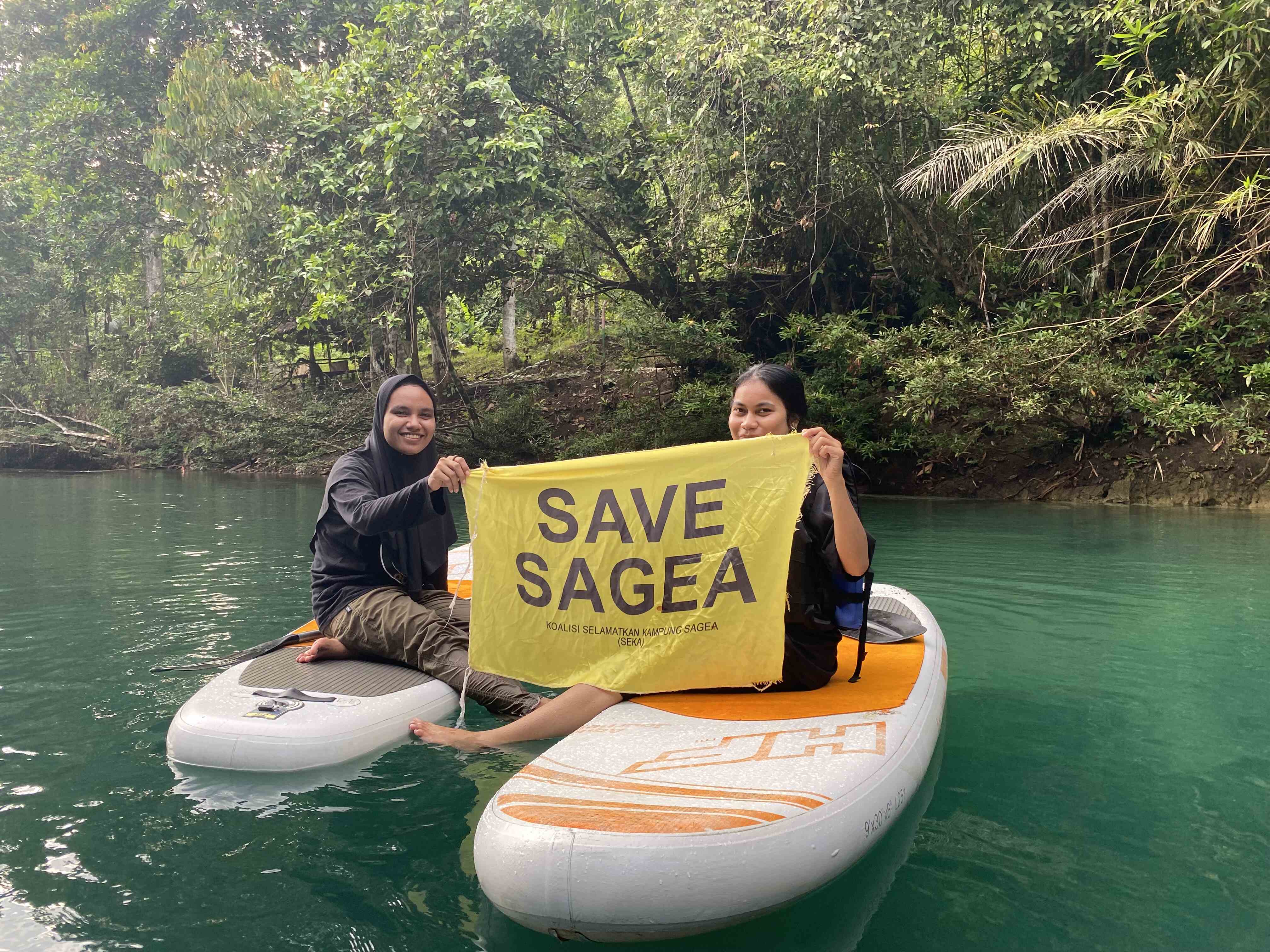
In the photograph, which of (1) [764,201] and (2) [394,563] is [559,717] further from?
(1) [764,201]

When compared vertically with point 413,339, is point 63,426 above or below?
below

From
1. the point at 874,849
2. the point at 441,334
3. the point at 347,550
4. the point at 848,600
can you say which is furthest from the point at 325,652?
the point at 441,334

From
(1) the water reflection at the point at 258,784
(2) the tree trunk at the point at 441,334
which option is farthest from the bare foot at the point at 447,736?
(2) the tree trunk at the point at 441,334

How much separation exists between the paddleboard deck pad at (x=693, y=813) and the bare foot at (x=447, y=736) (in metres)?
0.64

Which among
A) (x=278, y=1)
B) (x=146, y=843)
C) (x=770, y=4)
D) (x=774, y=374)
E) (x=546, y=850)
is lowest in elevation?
(x=146, y=843)

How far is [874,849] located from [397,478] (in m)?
2.59

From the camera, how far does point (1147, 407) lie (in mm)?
11516

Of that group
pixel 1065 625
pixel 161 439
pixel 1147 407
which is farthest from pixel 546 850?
pixel 161 439

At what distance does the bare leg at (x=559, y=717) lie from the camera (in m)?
3.16

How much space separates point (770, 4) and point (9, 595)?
1148 cm

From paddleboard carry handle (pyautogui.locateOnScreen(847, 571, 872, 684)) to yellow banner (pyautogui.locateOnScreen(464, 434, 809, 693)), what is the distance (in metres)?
0.33

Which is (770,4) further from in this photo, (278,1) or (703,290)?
(278,1)

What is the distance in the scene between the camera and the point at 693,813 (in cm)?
215

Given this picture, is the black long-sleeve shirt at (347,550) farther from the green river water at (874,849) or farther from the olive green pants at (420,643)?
the green river water at (874,849)
